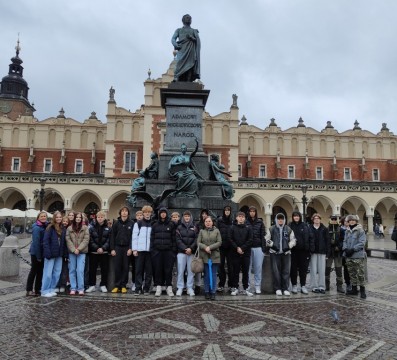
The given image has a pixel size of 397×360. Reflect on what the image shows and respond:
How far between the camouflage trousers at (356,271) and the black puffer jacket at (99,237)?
14.4ft

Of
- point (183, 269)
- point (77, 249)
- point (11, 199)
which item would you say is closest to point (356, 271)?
Result: point (183, 269)

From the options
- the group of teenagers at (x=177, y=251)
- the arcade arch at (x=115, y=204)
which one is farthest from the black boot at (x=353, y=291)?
the arcade arch at (x=115, y=204)

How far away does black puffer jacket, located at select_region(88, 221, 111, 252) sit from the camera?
21.9 ft

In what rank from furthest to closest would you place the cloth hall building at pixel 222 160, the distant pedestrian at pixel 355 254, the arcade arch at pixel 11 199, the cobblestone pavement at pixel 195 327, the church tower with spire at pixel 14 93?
the church tower with spire at pixel 14 93, the arcade arch at pixel 11 199, the cloth hall building at pixel 222 160, the distant pedestrian at pixel 355 254, the cobblestone pavement at pixel 195 327

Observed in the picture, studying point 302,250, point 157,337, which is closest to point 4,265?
point 157,337

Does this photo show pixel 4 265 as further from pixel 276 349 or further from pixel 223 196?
pixel 276 349

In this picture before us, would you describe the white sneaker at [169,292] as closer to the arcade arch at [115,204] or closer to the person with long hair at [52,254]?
the person with long hair at [52,254]

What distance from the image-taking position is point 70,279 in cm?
650

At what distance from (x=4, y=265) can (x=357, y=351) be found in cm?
757

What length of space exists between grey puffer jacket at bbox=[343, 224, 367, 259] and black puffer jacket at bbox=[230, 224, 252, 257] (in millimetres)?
1820

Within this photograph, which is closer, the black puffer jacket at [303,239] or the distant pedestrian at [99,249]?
the distant pedestrian at [99,249]

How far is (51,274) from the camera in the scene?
255 inches

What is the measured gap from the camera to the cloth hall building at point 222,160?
32.3 metres

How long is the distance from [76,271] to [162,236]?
1.69 metres
